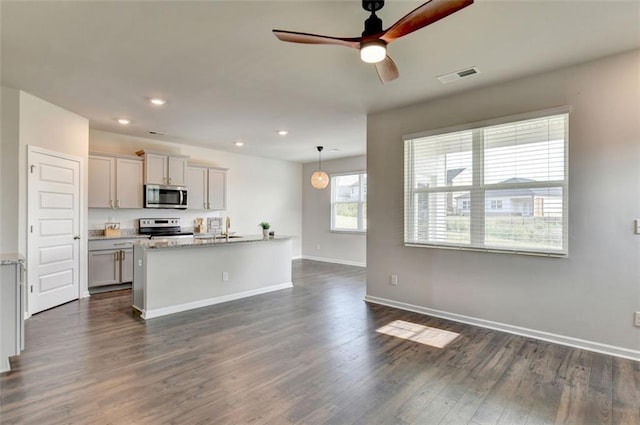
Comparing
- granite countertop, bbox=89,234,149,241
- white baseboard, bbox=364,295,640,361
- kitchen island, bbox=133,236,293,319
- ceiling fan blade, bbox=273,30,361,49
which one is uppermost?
ceiling fan blade, bbox=273,30,361,49

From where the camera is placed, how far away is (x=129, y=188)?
563 cm

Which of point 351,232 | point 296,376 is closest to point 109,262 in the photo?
point 296,376

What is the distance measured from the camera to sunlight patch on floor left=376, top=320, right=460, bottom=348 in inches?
127

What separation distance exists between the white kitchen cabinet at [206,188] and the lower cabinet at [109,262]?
1.48 m

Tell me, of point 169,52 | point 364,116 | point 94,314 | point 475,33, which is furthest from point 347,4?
point 94,314

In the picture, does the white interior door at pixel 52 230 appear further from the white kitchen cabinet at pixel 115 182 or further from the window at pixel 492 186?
the window at pixel 492 186

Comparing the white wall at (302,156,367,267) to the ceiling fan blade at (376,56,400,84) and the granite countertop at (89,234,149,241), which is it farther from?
the ceiling fan blade at (376,56,400,84)

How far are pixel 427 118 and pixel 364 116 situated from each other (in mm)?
960

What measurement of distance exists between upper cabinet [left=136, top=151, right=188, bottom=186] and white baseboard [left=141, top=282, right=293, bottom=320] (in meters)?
2.56

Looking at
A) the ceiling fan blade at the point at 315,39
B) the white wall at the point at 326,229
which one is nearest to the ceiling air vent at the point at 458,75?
the ceiling fan blade at the point at 315,39

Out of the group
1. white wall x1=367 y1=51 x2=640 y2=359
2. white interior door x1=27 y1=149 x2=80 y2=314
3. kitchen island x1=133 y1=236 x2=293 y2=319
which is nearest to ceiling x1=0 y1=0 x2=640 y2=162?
white wall x1=367 y1=51 x2=640 y2=359

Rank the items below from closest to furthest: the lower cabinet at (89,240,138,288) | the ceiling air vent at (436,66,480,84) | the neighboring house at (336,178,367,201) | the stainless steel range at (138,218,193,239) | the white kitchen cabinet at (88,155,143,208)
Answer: the ceiling air vent at (436,66,480,84) → the lower cabinet at (89,240,138,288) → the white kitchen cabinet at (88,155,143,208) → the stainless steel range at (138,218,193,239) → the neighboring house at (336,178,367,201)

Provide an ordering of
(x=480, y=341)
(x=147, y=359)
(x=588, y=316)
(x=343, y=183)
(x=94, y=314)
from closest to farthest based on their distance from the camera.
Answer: (x=147, y=359) → (x=588, y=316) → (x=480, y=341) → (x=94, y=314) → (x=343, y=183)

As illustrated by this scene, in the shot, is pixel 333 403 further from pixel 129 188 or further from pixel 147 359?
pixel 129 188
